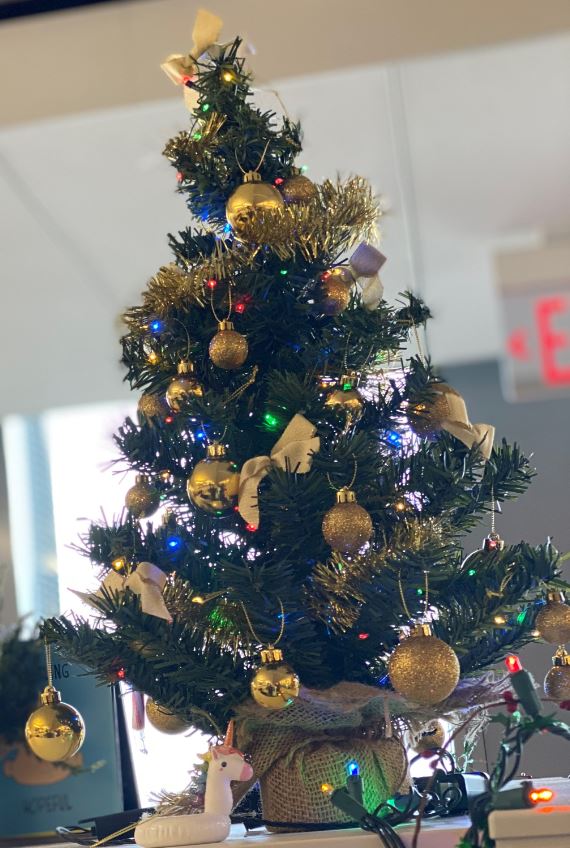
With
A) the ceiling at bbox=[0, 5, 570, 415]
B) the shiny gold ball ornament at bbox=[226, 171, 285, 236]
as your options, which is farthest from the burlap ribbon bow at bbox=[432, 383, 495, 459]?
the ceiling at bbox=[0, 5, 570, 415]

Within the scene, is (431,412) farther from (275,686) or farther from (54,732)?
(54,732)

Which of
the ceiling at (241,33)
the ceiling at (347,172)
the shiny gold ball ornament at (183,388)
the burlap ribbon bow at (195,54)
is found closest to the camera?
the shiny gold ball ornament at (183,388)

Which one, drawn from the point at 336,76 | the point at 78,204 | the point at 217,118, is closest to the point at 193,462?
the point at 217,118

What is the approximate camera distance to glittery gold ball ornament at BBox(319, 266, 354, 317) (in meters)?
0.88

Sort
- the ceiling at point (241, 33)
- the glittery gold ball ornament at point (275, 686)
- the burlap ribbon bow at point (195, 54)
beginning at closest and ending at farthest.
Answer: the glittery gold ball ornament at point (275, 686) < the burlap ribbon bow at point (195, 54) < the ceiling at point (241, 33)

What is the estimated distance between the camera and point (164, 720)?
872 millimetres

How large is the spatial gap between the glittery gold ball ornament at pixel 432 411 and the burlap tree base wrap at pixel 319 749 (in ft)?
0.74

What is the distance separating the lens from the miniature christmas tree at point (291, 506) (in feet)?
2.55

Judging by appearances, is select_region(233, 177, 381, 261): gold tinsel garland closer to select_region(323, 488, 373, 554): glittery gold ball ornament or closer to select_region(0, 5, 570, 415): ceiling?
select_region(323, 488, 373, 554): glittery gold ball ornament

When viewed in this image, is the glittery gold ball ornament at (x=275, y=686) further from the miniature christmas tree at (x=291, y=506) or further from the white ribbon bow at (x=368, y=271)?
the white ribbon bow at (x=368, y=271)

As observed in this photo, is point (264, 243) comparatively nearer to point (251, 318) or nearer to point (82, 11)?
point (251, 318)

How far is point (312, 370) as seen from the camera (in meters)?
0.85

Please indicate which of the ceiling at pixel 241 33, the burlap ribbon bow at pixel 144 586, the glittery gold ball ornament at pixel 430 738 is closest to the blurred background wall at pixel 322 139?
the ceiling at pixel 241 33

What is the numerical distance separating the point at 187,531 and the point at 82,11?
1.34 m
